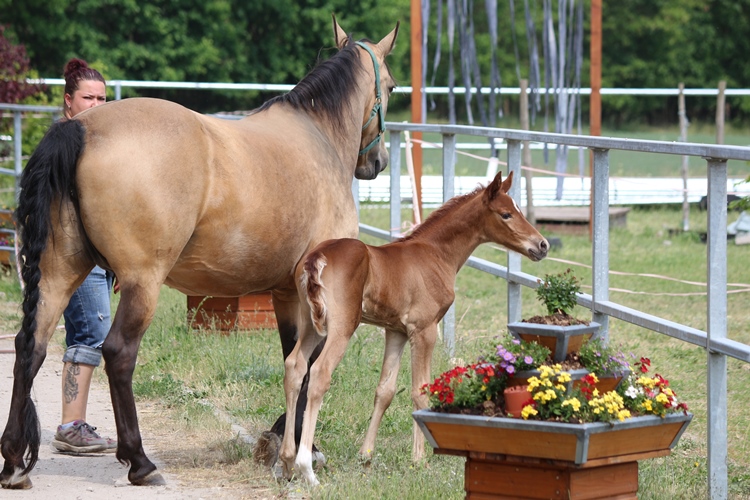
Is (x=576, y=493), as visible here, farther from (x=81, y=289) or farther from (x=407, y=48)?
(x=407, y=48)

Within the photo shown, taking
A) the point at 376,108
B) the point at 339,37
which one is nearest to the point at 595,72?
the point at 339,37

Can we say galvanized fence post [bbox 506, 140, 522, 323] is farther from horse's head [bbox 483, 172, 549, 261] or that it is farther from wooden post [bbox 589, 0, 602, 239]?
wooden post [bbox 589, 0, 602, 239]

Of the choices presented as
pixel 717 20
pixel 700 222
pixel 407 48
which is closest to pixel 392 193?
pixel 700 222

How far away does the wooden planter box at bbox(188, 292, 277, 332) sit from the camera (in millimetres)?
7762

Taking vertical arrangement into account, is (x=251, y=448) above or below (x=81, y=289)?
below

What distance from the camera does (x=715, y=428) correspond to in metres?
4.23

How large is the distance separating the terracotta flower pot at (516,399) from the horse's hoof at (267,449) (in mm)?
1656

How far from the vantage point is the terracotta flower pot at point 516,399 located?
3.54 meters

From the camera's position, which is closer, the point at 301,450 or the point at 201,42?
the point at 301,450

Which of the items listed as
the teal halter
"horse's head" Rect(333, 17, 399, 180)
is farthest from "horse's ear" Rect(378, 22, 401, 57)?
the teal halter

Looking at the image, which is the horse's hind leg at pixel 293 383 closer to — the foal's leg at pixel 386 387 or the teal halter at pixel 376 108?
the foal's leg at pixel 386 387

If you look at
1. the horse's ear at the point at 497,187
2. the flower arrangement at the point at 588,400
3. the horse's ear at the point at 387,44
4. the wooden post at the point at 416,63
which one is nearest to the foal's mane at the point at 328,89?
the horse's ear at the point at 387,44

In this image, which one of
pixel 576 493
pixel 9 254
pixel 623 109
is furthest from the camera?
pixel 623 109

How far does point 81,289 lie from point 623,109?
114 feet
